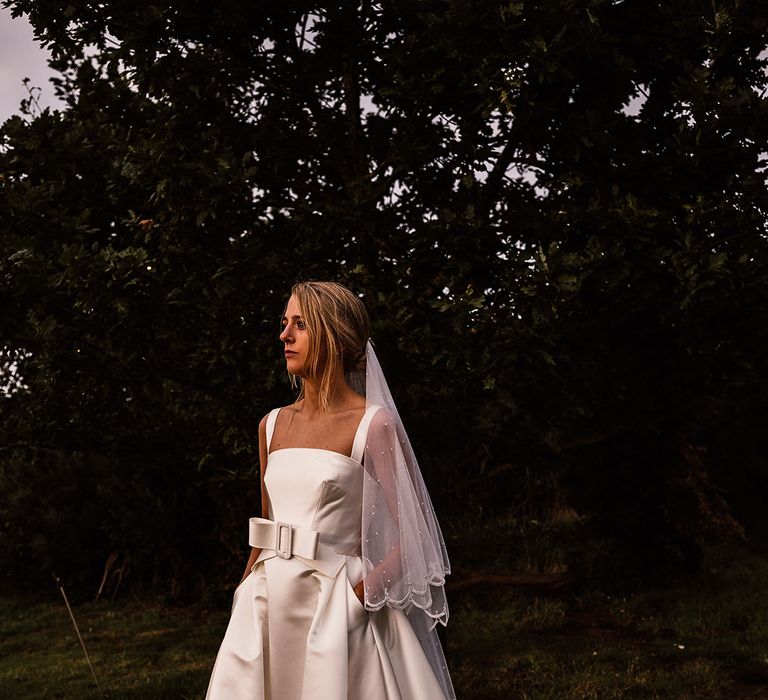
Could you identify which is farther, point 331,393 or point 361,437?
point 331,393

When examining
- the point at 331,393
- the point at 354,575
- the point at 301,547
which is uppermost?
the point at 331,393

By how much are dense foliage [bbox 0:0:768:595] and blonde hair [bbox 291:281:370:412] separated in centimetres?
124

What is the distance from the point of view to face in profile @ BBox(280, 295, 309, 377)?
10.9 ft

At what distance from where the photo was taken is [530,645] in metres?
7.64

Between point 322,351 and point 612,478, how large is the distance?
7011 millimetres

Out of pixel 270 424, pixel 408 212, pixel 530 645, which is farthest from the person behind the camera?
pixel 530 645

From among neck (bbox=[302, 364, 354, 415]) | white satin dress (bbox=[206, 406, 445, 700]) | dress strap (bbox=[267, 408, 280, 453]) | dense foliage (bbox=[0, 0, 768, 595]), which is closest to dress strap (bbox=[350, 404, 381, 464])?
white satin dress (bbox=[206, 406, 445, 700])

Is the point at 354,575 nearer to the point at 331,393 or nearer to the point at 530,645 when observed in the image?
the point at 331,393

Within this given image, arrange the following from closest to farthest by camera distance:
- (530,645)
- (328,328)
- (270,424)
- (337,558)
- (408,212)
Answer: (337,558)
(328,328)
(270,424)
(408,212)
(530,645)

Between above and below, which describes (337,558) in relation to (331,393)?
below

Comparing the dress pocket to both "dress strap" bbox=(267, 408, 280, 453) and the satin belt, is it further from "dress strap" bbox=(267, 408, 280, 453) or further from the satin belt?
"dress strap" bbox=(267, 408, 280, 453)

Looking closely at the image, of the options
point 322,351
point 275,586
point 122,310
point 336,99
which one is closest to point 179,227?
point 122,310

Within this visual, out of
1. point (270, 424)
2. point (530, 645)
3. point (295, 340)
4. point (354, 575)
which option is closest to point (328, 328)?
point (295, 340)

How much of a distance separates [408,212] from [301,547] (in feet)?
11.5
